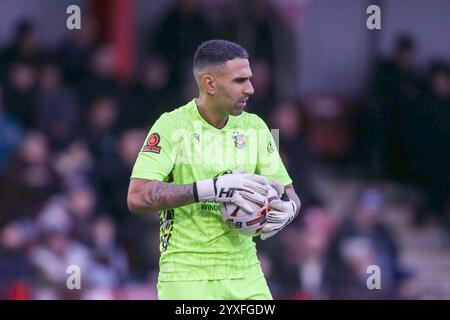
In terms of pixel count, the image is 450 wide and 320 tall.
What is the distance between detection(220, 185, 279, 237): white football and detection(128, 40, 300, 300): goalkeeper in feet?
0.17

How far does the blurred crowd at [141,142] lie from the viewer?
421 inches

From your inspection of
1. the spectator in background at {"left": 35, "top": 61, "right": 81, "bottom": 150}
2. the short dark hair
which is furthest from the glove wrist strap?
the spectator in background at {"left": 35, "top": 61, "right": 81, "bottom": 150}

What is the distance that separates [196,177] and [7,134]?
18.1ft

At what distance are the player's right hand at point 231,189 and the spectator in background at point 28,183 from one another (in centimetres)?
491

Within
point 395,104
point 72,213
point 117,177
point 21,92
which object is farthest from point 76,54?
point 395,104

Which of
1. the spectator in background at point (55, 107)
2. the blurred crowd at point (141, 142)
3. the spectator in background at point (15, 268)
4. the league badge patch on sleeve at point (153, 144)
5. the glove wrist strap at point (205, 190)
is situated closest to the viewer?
the glove wrist strap at point (205, 190)

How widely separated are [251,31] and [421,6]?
84.8 inches

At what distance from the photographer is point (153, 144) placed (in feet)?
21.2

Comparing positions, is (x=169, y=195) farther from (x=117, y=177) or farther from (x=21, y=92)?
(x=21, y=92)

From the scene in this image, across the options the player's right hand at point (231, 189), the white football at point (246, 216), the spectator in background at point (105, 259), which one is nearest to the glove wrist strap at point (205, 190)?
the player's right hand at point (231, 189)

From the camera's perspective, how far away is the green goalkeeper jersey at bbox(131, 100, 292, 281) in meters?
6.46

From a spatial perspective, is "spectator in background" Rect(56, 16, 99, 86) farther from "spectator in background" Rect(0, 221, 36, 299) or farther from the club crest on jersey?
the club crest on jersey

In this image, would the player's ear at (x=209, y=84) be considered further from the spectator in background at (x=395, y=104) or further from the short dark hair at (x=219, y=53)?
the spectator in background at (x=395, y=104)

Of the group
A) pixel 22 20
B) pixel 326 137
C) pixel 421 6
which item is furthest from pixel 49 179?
pixel 421 6
